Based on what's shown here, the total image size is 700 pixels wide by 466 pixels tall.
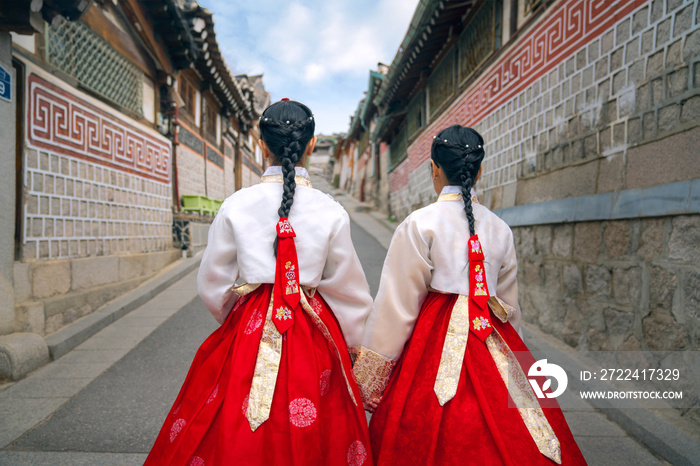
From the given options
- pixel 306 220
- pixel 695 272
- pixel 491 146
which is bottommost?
pixel 695 272

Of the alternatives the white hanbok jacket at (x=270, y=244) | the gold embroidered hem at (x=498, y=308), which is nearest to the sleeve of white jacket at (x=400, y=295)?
the white hanbok jacket at (x=270, y=244)

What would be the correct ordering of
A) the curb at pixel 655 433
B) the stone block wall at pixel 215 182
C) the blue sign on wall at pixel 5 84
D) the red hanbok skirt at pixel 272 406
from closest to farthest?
the red hanbok skirt at pixel 272 406 → the curb at pixel 655 433 → the blue sign on wall at pixel 5 84 → the stone block wall at pixel 215 182

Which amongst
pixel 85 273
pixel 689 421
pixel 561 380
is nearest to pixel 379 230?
pixel 85 273

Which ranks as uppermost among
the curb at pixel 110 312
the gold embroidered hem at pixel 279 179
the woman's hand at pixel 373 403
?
the gold embroidered hem at pixel 279 179

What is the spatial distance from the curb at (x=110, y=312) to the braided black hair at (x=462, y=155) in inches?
173

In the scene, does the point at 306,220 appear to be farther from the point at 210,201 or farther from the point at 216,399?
the point at 210,201

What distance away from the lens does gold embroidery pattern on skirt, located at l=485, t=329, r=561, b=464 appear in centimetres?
166

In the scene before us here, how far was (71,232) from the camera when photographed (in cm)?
542

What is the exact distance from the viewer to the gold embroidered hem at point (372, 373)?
6.63 feet

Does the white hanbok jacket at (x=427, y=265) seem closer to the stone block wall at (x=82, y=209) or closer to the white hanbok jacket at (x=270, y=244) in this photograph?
the white hanbok jacket at (x=270, y=244)

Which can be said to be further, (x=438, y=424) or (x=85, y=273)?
(x=85, y=273)

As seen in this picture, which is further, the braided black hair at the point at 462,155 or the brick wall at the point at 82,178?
the brick wall at the point at 82,178

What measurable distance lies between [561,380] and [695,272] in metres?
1.39

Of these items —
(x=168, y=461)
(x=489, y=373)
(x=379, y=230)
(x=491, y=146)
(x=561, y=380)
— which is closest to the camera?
(x=168, y=461)
